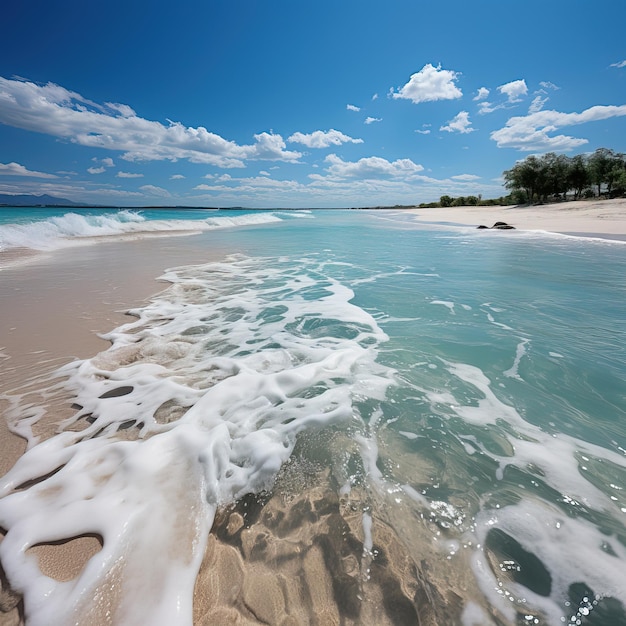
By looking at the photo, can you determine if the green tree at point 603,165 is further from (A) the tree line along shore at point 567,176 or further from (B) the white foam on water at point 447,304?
(B) the white foam on water at point 447,304

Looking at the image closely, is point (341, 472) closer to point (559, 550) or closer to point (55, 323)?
point (559, 550)

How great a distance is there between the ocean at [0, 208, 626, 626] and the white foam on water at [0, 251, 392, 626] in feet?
0.05

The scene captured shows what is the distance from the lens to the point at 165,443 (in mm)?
2385

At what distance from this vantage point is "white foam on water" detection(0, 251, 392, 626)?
4.99 feet

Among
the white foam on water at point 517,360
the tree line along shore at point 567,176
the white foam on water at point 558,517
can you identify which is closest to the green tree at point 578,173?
the tree line along shore at point 567,176

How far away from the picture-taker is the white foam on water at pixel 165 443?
1.52 meters

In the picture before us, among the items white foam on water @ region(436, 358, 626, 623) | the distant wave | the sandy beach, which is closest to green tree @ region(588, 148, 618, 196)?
the sandy beach

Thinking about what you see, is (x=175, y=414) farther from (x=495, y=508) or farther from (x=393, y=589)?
(x=495, y=508)

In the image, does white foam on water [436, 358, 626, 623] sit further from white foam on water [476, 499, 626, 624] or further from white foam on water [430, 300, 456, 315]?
white foam on water [430, 300, 456, 315]

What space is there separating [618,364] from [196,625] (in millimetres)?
4680

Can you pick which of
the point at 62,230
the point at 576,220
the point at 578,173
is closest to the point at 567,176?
the point at 578,173

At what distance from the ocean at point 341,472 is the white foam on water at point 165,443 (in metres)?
0.01

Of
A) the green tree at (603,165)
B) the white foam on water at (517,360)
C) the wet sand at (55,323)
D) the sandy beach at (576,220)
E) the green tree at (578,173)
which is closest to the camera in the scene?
the wet sand at (55,323)

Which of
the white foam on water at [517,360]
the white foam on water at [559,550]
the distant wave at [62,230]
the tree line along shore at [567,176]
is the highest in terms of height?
the tree line along shore at [567,176]
